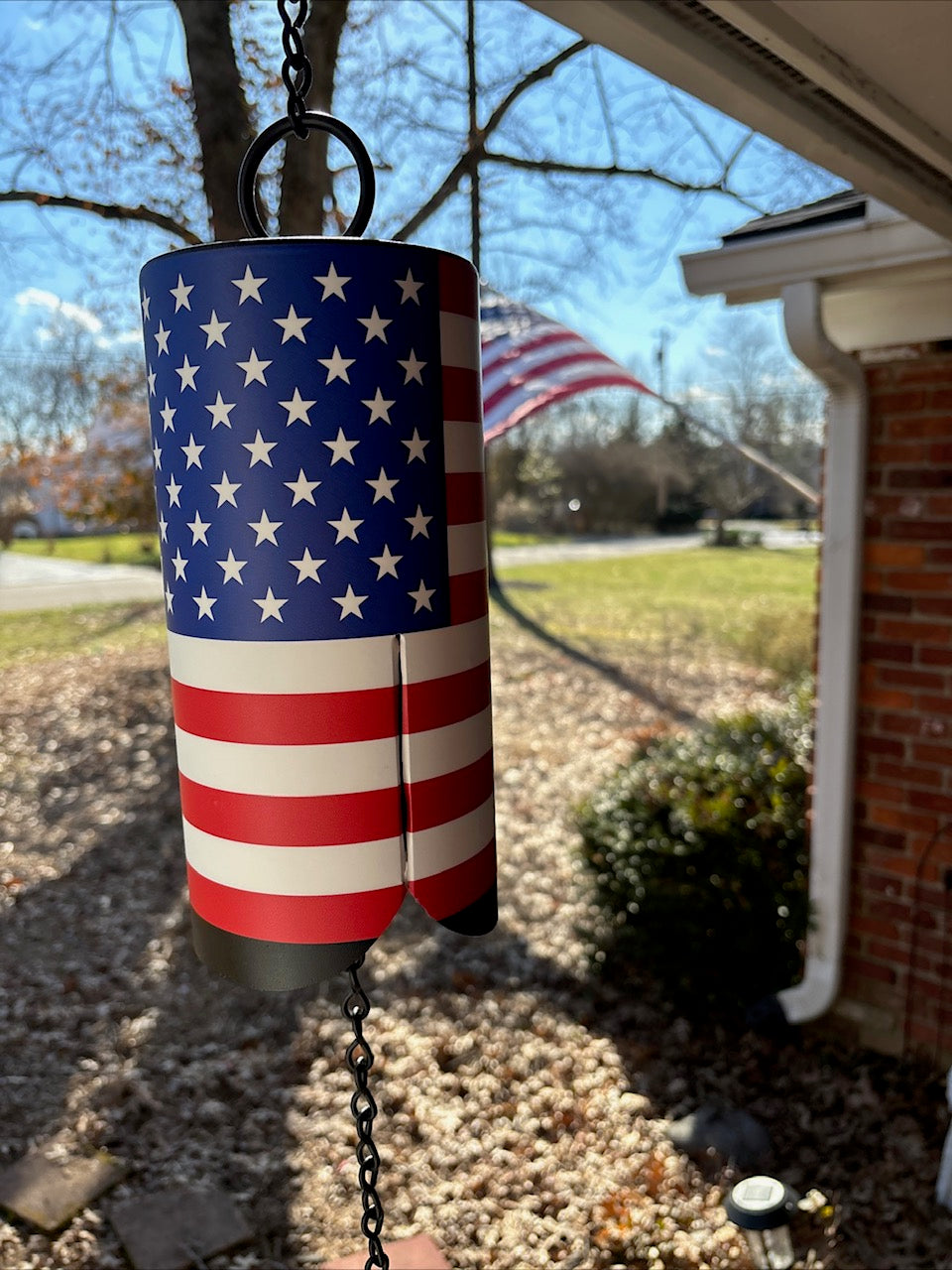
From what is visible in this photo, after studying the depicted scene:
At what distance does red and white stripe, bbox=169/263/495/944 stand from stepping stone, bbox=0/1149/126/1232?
254cm

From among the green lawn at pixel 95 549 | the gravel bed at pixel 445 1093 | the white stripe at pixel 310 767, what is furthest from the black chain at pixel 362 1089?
the green lawn at pixel 95 549

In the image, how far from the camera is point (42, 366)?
28.9 ft

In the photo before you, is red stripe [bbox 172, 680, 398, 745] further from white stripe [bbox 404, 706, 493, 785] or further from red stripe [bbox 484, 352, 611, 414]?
red stripe [bbox 484, 352, 611, 414]

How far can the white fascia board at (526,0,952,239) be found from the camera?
110cm

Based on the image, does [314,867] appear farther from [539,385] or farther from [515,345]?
[515,345]

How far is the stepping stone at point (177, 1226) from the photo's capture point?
2873 mm

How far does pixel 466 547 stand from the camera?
1.21 meters

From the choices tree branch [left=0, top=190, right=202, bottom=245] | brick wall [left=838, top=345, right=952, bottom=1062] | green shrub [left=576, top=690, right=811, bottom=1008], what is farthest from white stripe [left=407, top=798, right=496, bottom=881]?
tree branch [left=0, top=190, right=202, bottom=245]

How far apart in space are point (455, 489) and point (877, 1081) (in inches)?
129

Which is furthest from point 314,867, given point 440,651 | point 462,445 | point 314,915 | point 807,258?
point 807,258

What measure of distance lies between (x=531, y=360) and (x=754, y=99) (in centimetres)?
368

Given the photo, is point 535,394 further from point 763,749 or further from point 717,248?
point 763,749

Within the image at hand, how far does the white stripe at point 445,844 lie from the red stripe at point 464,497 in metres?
0.37

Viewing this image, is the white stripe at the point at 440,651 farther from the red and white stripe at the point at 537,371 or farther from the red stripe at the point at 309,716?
the red and white stripe at the point at 537,371
